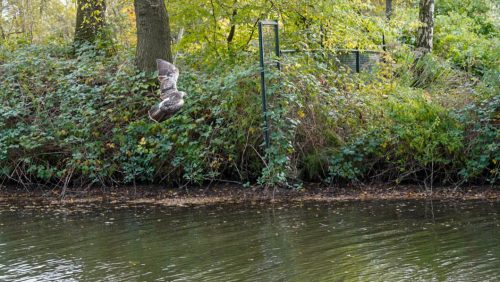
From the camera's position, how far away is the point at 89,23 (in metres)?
17.6

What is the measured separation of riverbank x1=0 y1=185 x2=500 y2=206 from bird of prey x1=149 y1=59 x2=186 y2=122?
6.59 ft

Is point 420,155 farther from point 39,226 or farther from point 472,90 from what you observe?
point 39,226

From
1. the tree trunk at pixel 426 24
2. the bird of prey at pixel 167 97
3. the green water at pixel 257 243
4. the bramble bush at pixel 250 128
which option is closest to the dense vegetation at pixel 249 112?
the bramble bush at pixel 250 128

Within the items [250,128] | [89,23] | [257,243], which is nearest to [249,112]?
[250,128]

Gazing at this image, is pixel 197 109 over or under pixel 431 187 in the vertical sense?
over

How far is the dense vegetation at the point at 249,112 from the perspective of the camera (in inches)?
517

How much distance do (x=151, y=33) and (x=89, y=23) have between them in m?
3.20

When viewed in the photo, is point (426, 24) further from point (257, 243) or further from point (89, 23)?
point (257, 243)

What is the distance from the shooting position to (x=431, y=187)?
41.5ft

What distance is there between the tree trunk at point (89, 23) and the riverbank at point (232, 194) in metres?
4.53

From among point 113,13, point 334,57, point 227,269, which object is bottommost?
point 227,269

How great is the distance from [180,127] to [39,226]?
3.65 metres

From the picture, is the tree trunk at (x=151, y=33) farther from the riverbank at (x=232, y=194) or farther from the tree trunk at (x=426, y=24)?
the tree trunk at (x=426, y=24)

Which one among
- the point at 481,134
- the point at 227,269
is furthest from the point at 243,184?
the point at 227,269
